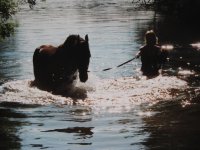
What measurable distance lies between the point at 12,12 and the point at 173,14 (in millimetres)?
35068

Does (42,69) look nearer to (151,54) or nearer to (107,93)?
(107,93)

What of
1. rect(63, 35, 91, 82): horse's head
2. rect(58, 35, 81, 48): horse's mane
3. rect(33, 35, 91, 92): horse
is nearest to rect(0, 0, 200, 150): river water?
rect(33, 35, 91, 92): horse

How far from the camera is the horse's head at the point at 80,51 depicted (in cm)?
1278

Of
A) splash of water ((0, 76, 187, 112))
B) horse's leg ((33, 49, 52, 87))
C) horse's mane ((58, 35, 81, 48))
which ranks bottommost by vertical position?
splash of water ((0, 76, 187, 112))

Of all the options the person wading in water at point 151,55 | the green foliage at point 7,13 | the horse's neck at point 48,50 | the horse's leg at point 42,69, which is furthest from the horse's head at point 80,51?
the person wading in water at point 151,55

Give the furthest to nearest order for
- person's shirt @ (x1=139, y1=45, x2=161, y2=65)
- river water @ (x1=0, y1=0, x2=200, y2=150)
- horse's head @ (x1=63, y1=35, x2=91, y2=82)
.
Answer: person's shirt @ (x1=139, y1=45, x2=161, y2=65) → horse's head @ (x1=63, y1=35, x2=91, y2=82) → river water @ (x1=0, y1=0, x2=200, y2=150)

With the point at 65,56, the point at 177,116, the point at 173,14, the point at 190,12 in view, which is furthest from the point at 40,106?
the point at 173,14

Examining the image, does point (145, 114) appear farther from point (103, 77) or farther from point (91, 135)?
point (103, 77)

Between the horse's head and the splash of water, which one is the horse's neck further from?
the splash of water

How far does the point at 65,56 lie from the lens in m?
13.1

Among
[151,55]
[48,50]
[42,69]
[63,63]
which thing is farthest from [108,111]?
[151,55]

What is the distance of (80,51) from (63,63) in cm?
67

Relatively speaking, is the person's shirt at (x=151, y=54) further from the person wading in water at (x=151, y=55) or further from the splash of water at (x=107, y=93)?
the splash of water at (x=107, y=93)

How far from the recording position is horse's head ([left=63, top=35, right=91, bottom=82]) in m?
12.8
